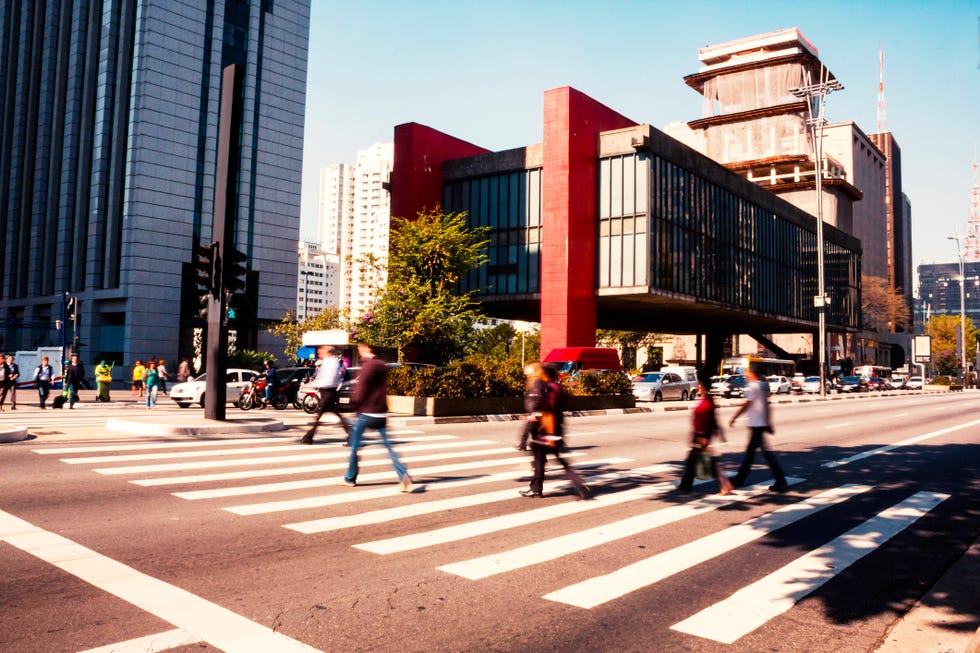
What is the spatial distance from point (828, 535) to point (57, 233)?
72469mm

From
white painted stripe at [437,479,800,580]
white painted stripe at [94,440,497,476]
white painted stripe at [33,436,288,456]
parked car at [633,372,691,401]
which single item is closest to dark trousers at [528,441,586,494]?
white painted stripe at [437,479,800,580]

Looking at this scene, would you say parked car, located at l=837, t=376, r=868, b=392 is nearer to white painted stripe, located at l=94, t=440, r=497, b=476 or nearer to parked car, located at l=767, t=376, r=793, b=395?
parked car, located at l=767, t=376, r=793, b=395

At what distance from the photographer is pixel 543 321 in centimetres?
4391

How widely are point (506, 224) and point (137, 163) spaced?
104 ft

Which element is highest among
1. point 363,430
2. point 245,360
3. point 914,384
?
point 245,360

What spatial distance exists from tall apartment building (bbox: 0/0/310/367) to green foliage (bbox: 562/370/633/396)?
40221mm

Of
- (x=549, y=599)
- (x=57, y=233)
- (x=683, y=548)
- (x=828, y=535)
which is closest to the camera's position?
(x=549, y=599)

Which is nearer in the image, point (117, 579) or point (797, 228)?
point (117, 579)

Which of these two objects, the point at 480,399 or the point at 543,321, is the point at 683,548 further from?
the point at 543,321

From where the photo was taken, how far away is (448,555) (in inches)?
244

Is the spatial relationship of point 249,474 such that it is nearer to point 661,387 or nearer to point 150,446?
point 150,446

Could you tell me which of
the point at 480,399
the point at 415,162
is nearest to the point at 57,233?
the point at 415,162

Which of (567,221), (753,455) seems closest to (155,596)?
(753,455)

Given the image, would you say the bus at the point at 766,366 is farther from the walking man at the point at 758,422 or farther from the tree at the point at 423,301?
the walking man at the point at 758,422
